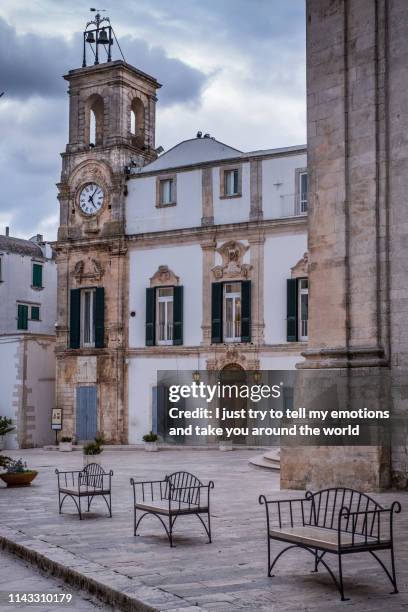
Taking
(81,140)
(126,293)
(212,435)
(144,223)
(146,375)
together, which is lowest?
(212,435)

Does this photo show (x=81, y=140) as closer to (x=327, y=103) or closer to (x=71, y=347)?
(x=71, y=347)

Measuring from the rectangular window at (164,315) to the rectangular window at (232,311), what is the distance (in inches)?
86.9

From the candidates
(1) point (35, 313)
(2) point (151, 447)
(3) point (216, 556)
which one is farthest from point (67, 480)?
(1) point (35, 313)

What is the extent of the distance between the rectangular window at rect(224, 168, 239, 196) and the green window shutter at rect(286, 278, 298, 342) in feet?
13.0

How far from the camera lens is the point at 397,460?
14.0 meters

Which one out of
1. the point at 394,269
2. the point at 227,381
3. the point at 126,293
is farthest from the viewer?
the point at 126,293

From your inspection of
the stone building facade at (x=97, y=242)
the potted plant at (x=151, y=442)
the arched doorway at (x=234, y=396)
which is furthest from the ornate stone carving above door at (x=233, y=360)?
the stone building facade at (x=97, y=242)

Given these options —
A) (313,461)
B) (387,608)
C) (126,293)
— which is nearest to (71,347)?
(126,293)

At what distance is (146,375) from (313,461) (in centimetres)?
1836

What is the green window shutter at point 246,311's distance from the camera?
30469 millimetres

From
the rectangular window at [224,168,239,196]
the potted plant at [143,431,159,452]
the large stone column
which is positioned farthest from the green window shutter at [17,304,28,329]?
the large stone column

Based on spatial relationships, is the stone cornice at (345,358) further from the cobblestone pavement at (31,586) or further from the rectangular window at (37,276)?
the rectangular window at (37,276)

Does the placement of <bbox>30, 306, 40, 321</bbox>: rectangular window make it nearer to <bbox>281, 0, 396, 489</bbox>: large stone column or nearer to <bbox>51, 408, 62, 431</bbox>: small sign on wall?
<bbox>51, 408, 62, 431</bbox>: small sign on wall

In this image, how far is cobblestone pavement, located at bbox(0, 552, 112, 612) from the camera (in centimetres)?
757
